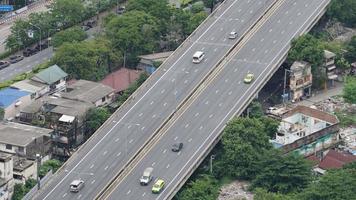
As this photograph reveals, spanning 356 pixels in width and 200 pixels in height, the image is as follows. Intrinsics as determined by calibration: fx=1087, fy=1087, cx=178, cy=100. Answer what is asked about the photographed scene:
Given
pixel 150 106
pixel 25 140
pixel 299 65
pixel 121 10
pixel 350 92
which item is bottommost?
pixel 25 140

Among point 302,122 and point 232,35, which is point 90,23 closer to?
point 232,35

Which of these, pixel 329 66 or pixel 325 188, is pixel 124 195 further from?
pixel 329 66

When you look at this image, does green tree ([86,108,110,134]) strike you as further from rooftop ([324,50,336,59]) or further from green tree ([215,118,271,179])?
rooftop ([324,50,336,59])

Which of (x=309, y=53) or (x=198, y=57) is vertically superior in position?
(x=309, y=53)

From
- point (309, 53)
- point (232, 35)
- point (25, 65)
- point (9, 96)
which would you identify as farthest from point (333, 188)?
point (25, 65)

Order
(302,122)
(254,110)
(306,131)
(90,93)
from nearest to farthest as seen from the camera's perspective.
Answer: (306,131)
(302,122)
(254,110)
(90,93)

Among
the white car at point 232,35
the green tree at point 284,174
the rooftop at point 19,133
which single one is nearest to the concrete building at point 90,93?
the rooftop at point 19,133
